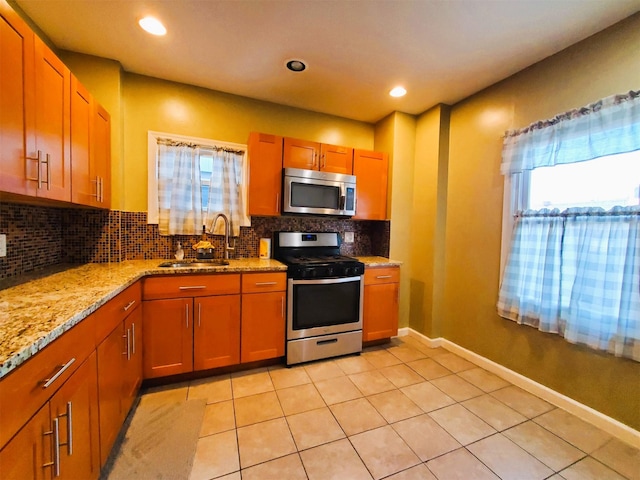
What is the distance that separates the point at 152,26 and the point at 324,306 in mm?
2524

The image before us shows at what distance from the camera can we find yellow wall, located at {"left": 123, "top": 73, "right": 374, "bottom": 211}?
7.98 feet

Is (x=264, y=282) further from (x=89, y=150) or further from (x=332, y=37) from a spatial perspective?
(x=332, y=37)

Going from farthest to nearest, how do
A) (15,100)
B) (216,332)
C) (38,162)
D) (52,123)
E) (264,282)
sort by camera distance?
(264,282) → (216,332) → (52,123) → (38,162) → (15,100)

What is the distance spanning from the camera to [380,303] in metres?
2.83

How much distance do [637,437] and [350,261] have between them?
2.14m

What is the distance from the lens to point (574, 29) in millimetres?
1748

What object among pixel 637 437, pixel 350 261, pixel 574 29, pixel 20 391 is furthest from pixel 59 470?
pixel 574 29

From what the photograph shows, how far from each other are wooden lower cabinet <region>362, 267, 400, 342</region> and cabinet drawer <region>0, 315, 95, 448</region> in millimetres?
2220

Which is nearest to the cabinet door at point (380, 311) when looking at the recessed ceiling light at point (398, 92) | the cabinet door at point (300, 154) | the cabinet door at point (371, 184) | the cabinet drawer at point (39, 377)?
the cabinet door at point (371, 184)

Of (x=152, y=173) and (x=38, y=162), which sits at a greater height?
(x=152, y=173)

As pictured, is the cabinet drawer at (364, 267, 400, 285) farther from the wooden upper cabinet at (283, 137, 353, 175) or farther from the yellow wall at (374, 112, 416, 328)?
the wooden upper cabinet at (283, 137, 353, 175)

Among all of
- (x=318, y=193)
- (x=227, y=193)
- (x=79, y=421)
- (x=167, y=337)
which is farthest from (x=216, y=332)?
(x=318, y=193)

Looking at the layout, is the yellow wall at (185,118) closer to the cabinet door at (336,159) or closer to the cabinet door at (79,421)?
the cabinet door at (336,159)

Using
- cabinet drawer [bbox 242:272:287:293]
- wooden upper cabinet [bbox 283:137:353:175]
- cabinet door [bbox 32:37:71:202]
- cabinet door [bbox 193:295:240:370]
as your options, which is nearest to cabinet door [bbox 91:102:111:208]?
cabinet door [bbox 32:37:71:202]
